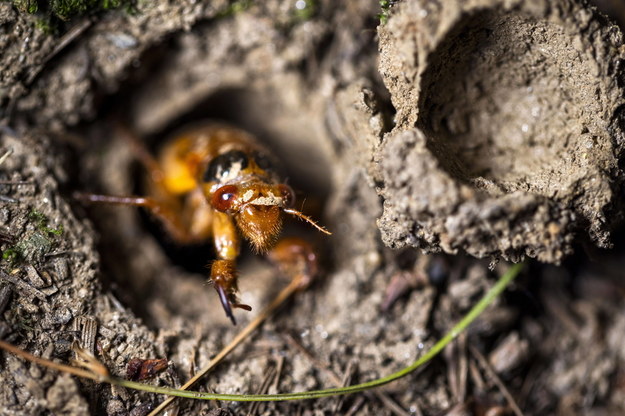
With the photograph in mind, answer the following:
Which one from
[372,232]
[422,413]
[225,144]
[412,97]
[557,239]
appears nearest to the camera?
[557,239]

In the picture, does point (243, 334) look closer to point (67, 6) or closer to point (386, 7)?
point (386, 7)

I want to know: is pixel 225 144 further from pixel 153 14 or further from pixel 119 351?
pixel 119 351

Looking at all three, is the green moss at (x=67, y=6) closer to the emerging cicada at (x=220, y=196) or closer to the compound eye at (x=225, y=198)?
the emerging cicada at (x=220, y=196)

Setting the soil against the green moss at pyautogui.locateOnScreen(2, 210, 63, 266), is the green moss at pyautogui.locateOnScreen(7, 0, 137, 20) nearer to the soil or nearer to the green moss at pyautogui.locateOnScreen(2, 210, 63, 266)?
the soil

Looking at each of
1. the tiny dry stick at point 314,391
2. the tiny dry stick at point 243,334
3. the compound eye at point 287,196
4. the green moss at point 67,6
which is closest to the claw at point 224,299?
the tiny dry stick at point 243,334

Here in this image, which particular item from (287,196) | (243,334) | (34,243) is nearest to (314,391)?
(243,334)

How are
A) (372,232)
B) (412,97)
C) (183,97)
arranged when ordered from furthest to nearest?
(183,97) → (372,232) → (412,97)

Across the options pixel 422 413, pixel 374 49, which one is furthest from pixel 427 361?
pixel 374 49

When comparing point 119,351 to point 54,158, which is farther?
point 54,158
